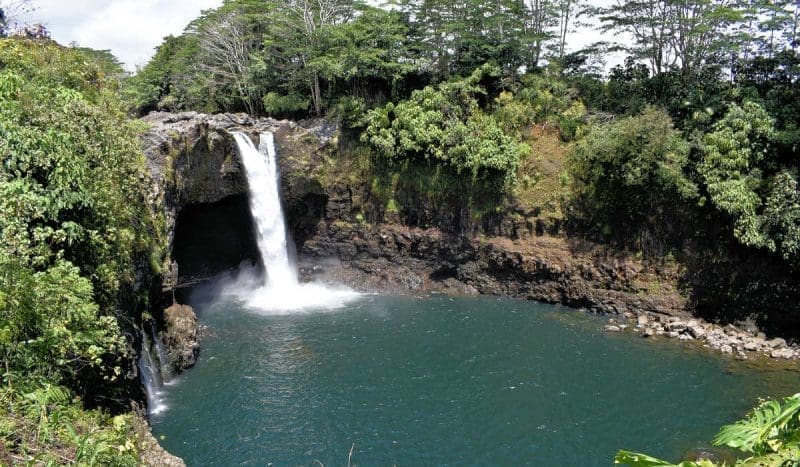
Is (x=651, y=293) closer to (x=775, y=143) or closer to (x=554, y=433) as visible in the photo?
(x=775, y=143)

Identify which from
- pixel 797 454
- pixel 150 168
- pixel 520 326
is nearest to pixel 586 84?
pixel 520 326

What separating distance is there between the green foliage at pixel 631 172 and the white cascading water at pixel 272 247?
46.8 feet

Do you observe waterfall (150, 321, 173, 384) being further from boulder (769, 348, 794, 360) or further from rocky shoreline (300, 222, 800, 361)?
boulder (769, 348, 794, 360)

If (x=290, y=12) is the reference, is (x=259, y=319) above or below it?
below

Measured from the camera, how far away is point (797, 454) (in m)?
3.13

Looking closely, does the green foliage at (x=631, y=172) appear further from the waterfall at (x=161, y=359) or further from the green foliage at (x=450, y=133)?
the waterfall at (x=161, y=359)

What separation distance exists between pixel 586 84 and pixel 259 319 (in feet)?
75.9

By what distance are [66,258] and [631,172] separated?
23.8 meters

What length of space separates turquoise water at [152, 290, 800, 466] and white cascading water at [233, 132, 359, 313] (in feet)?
9.01

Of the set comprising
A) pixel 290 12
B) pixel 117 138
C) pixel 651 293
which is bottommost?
pixel 651 293

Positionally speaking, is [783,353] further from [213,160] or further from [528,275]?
[213,160]

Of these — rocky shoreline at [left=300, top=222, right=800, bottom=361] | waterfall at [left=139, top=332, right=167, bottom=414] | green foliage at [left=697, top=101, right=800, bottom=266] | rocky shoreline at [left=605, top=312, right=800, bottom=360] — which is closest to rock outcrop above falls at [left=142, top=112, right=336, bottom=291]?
waterfall at [left=139, top=332, right=167, bottom=414]

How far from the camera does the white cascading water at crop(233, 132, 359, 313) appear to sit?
28.2 metres

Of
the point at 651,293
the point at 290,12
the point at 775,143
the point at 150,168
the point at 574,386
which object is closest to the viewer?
the point at 574,386
